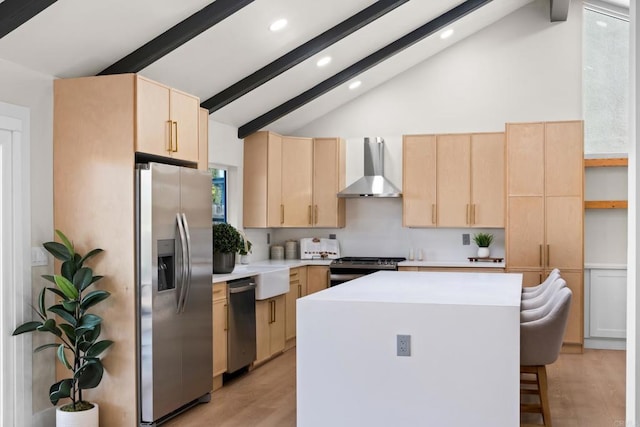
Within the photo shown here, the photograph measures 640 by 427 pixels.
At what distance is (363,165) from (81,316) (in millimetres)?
4304

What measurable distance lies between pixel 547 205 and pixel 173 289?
4.08m

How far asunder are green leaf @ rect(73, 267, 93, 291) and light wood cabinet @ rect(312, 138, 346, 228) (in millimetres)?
3897

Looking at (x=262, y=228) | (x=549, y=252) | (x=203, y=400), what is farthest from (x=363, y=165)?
(x=203, y=400)

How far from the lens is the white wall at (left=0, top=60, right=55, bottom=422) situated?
4.20 metres

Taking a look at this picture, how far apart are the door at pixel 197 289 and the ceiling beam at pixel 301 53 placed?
118 centimetres

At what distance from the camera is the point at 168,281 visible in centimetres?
461

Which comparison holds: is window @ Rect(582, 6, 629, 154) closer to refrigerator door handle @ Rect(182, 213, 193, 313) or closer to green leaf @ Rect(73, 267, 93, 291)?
refrigerator door handle @ Rect(182, 213, 193, 313)

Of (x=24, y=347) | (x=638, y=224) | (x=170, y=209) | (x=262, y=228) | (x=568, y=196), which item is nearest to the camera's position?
(x=638, y=224)

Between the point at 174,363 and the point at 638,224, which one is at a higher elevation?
the point at 638,224

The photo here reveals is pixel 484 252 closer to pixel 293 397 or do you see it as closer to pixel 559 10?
pixel 559 10

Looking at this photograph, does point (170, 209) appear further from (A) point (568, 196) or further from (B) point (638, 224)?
(A) point (568, 196)

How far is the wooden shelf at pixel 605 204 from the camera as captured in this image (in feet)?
23.6

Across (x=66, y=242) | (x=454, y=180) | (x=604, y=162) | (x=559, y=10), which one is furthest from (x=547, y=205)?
(x=66, y=242)

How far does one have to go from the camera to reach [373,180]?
762cm
